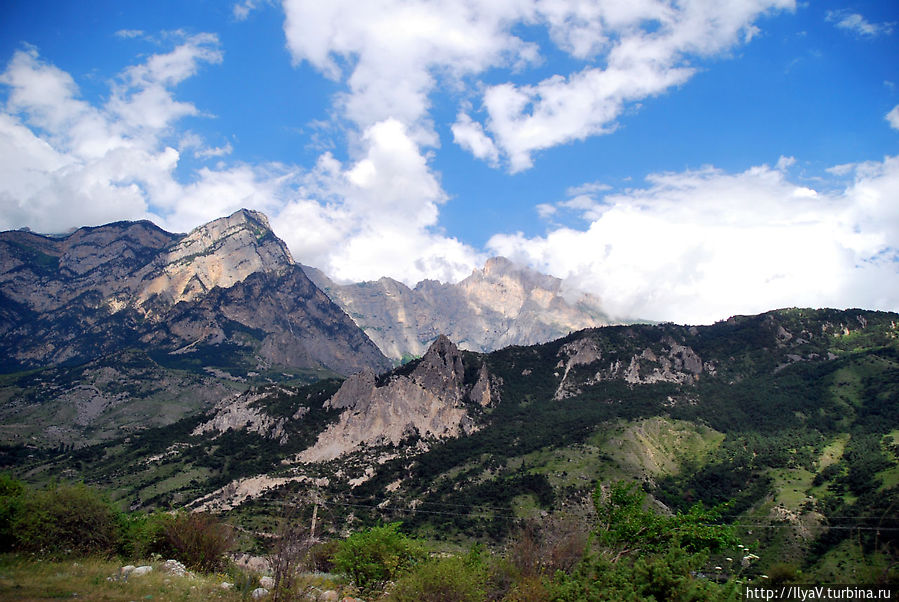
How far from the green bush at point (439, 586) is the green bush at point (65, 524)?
78.8ft

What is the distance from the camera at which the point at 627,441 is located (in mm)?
147250

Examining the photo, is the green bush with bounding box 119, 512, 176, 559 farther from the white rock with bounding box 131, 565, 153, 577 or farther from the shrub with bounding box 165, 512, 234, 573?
the white rock with bounding box 131, 565, 153, 577

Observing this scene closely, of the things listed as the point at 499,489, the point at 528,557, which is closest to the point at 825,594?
the point at 528,557

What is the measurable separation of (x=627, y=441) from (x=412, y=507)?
68510 millimetres

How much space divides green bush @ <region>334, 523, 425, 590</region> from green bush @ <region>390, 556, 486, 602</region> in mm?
13577

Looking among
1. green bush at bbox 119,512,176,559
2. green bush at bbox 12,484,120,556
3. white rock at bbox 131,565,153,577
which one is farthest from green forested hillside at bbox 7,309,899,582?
white rock at bbox 131,565,153,577

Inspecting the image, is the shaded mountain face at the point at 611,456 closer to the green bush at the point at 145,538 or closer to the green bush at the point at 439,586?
the green bush at the point at 145,538

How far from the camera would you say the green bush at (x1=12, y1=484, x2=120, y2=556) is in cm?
3406

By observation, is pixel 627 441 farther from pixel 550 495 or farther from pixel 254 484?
pixel 254 484

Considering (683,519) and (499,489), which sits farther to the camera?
(499,489)

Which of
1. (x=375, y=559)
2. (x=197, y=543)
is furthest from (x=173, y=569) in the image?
(x=375, y=559)

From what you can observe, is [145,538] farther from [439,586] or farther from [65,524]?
[439,586]

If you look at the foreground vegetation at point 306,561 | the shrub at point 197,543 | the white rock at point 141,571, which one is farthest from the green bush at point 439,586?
the shrub at point 197,543

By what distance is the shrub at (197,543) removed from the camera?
1689 inches
